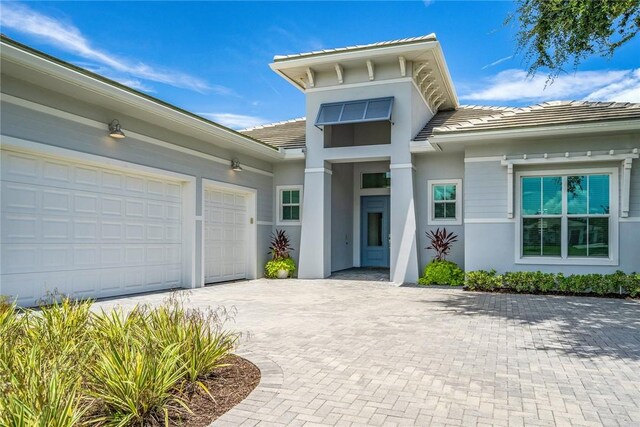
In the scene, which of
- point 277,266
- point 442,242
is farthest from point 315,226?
point 442,242

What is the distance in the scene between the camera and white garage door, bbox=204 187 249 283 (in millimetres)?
11852

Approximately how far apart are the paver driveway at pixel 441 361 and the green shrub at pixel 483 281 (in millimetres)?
1532

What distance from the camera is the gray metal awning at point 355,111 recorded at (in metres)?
12.4

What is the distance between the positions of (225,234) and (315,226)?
273cm

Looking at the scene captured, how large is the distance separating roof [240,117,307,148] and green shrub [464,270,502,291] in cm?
643

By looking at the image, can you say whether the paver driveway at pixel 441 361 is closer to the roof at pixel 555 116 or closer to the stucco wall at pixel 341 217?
the roof at pixel 555 116

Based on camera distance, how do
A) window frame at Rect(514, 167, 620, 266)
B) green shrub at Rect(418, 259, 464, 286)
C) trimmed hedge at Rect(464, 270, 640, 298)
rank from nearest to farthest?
trimmed hedge at Rect(464, 270, 640, 298) < window frame at Rect(514, 167, 620, 266) < green shrub at Rect(418, 259, 464, 286)

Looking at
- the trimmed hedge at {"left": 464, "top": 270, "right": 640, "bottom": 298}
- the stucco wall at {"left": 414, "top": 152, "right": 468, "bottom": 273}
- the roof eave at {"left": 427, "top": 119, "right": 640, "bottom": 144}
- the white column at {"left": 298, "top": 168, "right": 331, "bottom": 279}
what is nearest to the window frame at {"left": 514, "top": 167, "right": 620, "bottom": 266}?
the trimmed hedge at {"left": 464, "top": 270, "right": 640, "bottom": 298}

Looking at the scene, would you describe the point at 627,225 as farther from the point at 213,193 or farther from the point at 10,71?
the point at 10,71

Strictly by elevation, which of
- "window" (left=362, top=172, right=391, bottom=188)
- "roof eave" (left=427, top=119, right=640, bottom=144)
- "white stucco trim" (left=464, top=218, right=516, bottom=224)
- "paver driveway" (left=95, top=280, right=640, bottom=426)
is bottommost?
"paver driveway" (left=95, top=280, right=640, bottom=426)

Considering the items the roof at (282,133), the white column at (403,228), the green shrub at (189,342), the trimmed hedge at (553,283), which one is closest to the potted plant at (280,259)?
the roof at (282,133)

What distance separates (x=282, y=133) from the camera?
15.8 m

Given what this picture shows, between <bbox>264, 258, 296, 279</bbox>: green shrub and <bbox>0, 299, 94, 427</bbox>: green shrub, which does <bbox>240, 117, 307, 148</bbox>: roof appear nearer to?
<bbox>264, 258, 296, 279</bbox>: green shrub

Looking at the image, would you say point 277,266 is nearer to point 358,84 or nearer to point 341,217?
point 341,217
